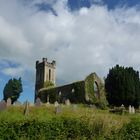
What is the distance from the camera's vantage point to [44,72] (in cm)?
9675

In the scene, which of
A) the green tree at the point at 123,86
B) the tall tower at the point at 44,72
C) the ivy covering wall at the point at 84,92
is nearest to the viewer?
the green tree at the point at 123,86

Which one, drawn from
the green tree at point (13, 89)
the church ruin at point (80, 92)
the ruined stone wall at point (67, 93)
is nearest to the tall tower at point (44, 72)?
the church ruin at point (80, 92)

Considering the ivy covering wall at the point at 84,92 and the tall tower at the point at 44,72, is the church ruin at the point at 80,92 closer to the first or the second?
the ivy covering wall at the point at 84,92

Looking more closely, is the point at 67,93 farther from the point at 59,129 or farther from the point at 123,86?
the point at 59,129

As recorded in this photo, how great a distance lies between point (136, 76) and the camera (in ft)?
205

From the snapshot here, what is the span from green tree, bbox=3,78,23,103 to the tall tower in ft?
71.8

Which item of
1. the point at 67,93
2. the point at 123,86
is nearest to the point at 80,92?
the point at 67,93

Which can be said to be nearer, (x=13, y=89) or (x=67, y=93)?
(x=67, y=93)

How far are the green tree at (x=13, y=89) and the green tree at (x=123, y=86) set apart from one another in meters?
17.6

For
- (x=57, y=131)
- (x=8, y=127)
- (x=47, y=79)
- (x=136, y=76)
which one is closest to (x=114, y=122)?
(x=57, y=131)

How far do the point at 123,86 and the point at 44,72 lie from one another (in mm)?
40256

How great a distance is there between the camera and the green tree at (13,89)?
71.0 meters

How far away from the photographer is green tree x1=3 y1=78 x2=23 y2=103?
71000mm

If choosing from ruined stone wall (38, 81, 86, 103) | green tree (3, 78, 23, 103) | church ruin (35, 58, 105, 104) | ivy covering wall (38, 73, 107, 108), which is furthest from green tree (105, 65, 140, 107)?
green tree (3, 78, 23, 103)
